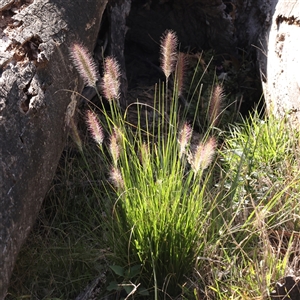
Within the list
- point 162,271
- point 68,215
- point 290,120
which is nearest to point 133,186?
point 162,271

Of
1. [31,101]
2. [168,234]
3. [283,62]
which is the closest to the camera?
[168,234]

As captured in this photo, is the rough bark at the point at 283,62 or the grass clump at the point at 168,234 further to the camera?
the rough bark at the point at 283,62

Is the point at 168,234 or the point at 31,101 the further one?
the point at 31,101

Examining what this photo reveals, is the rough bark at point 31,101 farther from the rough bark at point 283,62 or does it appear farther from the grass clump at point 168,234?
the rough bark at point 283,62

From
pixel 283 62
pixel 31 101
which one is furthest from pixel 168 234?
pixel 283 62

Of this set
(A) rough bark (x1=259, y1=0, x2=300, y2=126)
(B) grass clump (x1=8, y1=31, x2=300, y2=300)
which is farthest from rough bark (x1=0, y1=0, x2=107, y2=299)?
(A) rough bark (x1=259, y1=0, x2=300, y2=126)

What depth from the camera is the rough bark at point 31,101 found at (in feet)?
8.28

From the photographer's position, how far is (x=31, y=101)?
272 centimetres

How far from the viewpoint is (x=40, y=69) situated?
112 inches

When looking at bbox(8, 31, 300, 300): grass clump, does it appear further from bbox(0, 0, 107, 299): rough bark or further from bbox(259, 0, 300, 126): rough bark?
bbox(259, 0, 300, 126): rough bark

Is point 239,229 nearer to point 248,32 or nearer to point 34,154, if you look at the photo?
point 34,154

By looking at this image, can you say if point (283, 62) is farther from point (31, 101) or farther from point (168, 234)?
point (31, 101)

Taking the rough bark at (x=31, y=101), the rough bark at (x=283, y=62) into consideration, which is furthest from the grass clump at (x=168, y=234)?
the rough bark at (x=283, y=62)

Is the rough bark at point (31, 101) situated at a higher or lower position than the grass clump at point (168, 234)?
higher
